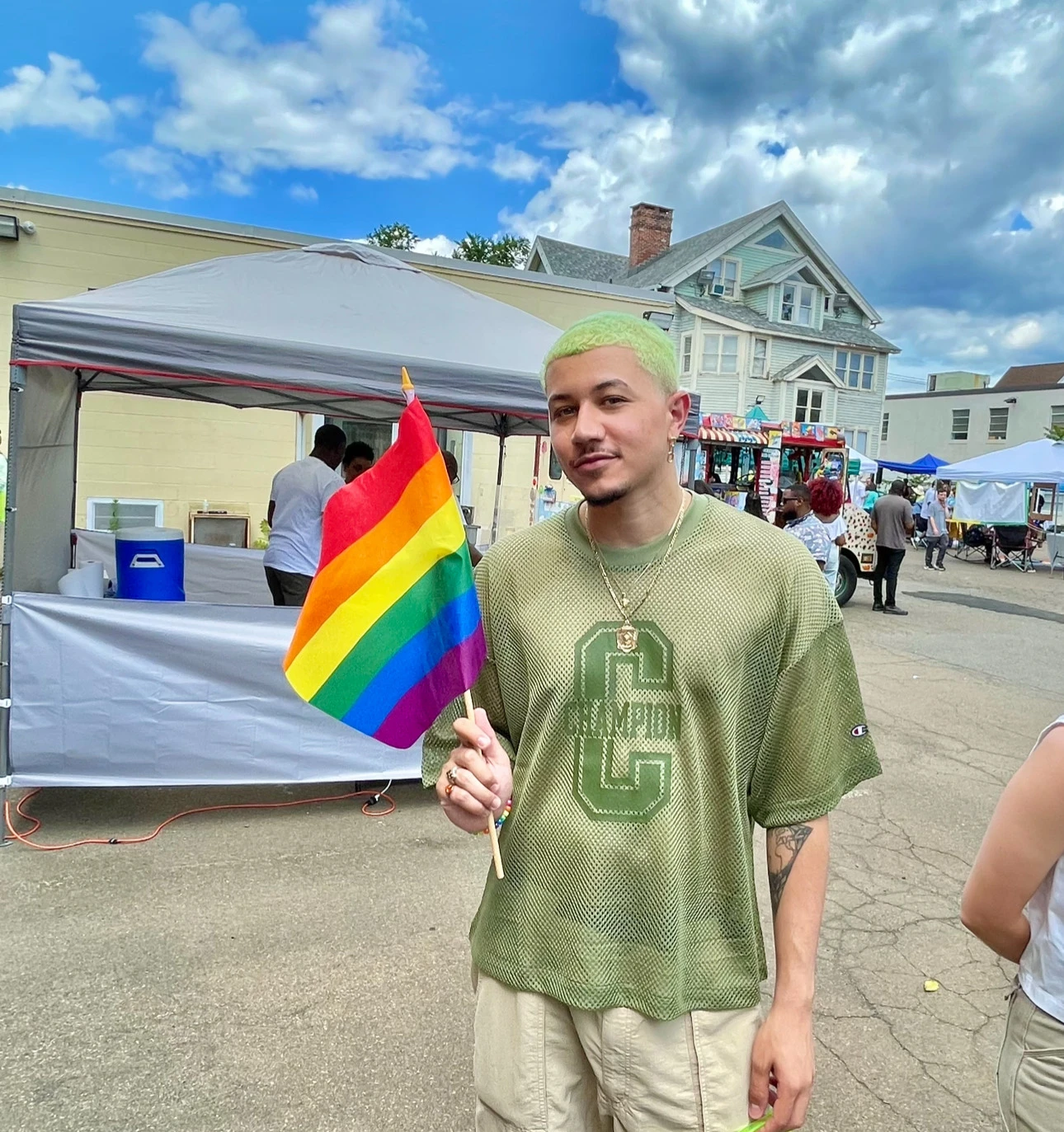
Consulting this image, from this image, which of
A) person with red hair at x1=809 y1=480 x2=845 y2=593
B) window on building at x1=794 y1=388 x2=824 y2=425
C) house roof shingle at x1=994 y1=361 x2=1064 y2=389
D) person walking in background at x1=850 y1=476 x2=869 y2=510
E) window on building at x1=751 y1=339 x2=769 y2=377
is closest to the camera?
person with red hair at x1=809 y1=480 x2=845 y2=593

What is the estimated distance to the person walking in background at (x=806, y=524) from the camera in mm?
7492

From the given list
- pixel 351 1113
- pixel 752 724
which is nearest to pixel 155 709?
pixel 351 1113

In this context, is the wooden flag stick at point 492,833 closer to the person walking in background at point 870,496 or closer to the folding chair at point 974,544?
the folding chair at point 974,544

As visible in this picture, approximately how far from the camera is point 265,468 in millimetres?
12102

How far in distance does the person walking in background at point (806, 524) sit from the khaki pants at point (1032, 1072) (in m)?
5.89

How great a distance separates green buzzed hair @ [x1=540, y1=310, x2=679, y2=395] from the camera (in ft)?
4.62

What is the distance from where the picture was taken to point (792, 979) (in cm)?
135

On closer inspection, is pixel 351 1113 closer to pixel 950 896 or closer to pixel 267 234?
pixel 950 896

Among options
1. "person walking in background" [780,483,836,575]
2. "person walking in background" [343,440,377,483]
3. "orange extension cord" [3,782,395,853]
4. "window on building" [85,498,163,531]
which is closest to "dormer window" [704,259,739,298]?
"window on building" [85,498,163,531]

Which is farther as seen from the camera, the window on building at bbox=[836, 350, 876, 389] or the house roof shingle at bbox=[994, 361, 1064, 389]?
the house roof shingle at bbox=[994, 361, 1064, 389]

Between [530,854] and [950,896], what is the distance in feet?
11.3

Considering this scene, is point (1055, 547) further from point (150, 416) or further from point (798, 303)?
point (150, 416)

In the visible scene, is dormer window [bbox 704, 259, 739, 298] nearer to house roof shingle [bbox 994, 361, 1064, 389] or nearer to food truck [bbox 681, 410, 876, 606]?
food truck [bbox 681, 410, 876, 606]

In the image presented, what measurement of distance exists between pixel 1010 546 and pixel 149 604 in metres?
22.3
